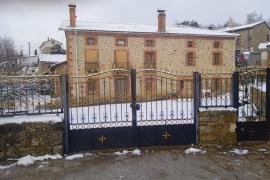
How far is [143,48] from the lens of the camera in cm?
2577

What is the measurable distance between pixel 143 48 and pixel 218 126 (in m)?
18.9

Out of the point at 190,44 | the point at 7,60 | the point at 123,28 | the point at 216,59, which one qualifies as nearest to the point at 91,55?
the point at 123,28

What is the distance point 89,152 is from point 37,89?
2239 millimetres

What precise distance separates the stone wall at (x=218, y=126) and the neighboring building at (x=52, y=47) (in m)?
47.1

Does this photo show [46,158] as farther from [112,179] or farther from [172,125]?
[172,125]

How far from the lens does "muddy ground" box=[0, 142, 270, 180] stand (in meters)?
5.68

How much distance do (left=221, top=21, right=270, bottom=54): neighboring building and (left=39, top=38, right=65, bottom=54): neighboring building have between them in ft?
89.7

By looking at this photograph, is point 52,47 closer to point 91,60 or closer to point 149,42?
point 91,60

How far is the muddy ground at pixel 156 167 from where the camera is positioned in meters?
5.68

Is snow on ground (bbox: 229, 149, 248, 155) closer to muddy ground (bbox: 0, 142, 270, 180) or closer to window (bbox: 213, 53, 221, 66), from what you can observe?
muddy ground (bbox: 0, 142, 270, 180)

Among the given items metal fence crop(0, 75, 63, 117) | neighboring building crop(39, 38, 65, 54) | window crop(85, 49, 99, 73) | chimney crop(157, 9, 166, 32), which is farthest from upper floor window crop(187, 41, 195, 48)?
neighboring building crop(39, 38, 65, 54)

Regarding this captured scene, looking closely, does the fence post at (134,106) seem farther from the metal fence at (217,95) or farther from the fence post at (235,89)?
the fence post at (235,89)

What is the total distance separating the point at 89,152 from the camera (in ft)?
23.4

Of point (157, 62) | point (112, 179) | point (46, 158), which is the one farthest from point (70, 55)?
point (112, 179)
